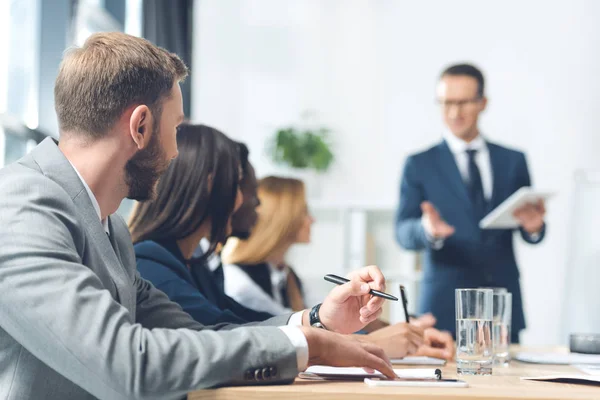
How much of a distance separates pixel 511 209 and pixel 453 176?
1.57 ft

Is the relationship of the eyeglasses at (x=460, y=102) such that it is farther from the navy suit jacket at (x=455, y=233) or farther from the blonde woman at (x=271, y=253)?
the blonde woman at (x=271, y=253)

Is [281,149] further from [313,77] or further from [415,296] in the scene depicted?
[415,296]

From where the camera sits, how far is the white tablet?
3143 millimetres

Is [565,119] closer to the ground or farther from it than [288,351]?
farther from it

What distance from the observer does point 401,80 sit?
548cm

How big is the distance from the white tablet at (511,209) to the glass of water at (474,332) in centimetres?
164

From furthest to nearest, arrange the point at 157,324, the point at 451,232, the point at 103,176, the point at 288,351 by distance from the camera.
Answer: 1. the point at 451,232
2. the point at 157,324
3. the point at 103,176
4. the point at 288,351

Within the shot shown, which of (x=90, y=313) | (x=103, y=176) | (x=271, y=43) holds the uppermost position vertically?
A: (x=271, y=43)

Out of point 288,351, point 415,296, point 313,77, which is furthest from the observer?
→ point 313,77

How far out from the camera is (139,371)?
1019mm

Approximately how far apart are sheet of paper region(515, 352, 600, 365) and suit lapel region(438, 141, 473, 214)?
5.33 ft

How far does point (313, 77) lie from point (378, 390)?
15.2ft

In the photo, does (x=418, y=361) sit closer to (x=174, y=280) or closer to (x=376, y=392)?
Result: (x=174, y=280)

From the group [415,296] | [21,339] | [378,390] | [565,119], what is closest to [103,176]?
[21,339]
